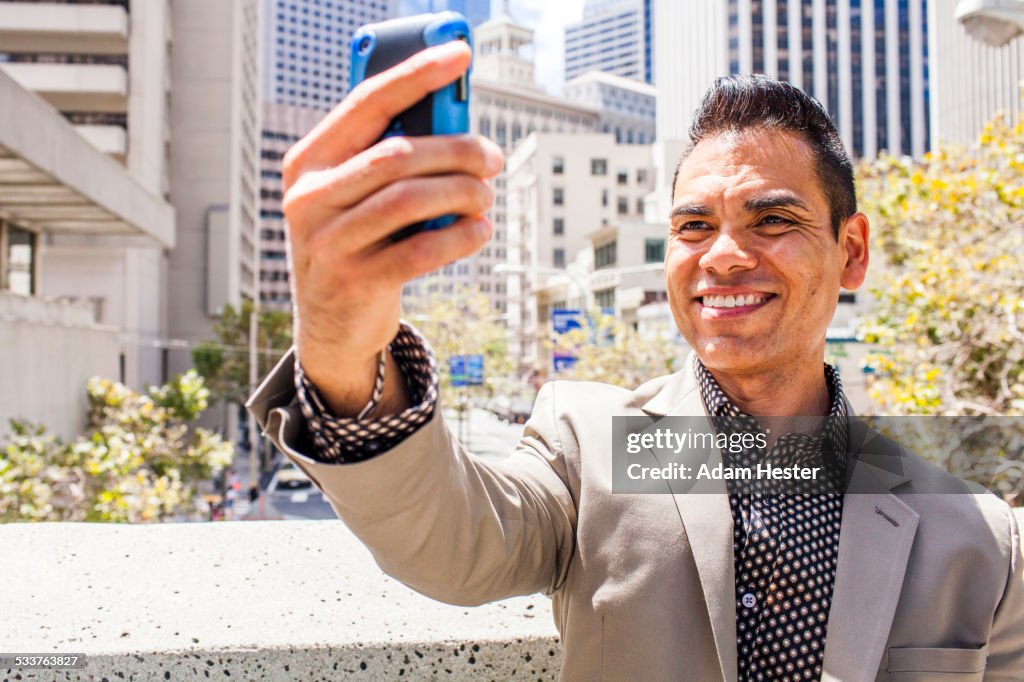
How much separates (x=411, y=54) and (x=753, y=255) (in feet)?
3.46

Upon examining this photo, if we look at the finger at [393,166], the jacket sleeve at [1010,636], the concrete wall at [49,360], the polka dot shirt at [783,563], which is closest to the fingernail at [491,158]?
the finger at [393,166]

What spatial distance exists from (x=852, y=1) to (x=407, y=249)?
9207cm

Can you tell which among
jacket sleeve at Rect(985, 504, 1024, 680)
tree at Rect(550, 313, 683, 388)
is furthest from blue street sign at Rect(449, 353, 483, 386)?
jacket sleeve at Rect(985, 504, 1024, 680)

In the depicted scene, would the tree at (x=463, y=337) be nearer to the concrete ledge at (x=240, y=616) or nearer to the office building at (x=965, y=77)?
the office building at (x=965, y=77)

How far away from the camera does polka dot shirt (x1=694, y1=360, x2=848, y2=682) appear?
167cm

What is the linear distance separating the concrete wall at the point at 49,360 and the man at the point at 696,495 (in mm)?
15125

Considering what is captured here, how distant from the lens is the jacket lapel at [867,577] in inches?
62.8

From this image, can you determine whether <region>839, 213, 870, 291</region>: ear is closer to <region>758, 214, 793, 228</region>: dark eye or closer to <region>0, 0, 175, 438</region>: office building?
<region>758, 214, 793, 228</region>: dark eye

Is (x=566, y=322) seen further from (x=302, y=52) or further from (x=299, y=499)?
(x=302, y=52)

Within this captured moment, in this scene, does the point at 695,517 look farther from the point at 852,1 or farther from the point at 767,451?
the point at 852,1

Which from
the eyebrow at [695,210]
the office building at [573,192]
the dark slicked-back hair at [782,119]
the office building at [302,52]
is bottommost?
the eyebrow at [695,210]

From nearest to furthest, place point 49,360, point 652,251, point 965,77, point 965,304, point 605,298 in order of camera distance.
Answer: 1. point 965,304
2. point 49,360
3. point 965,77
4. point 605,298
5. point 652,251

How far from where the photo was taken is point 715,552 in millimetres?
1686

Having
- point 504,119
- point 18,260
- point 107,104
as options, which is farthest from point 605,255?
point 504,119
